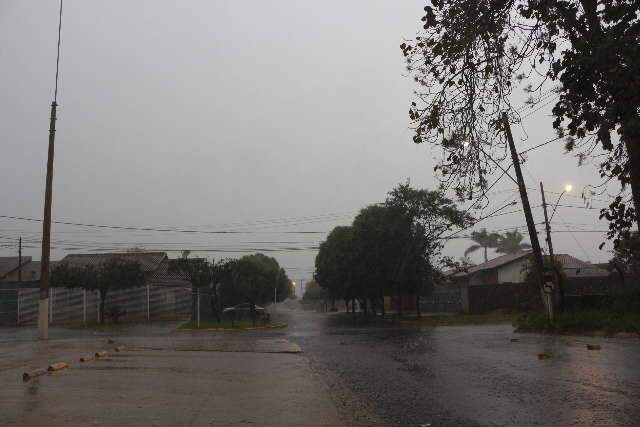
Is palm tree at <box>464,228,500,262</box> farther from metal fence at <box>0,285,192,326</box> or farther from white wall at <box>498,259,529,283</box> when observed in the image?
metal fence at <box>0,285,192,326</box>

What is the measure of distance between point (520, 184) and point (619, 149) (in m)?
14.8

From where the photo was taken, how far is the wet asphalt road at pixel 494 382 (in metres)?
7.19

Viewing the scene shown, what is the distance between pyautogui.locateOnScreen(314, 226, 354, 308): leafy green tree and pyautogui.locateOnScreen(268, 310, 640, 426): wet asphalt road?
85.2 ft

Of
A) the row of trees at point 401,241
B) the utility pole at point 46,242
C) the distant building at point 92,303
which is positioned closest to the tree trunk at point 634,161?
the utility pole at point 46,242

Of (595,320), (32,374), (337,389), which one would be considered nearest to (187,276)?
(595,320)

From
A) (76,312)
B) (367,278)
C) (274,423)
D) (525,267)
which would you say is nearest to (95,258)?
(76,312)

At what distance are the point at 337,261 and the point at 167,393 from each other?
36.2m

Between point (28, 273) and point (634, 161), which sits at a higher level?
point (28, 273)

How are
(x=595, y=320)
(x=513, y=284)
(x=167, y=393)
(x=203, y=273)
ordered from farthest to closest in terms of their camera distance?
(x=513, y=284) < (x=203, y=273) < (x=595, y=320) < (x=167, y=393)

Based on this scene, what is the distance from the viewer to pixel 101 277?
40.9 metres

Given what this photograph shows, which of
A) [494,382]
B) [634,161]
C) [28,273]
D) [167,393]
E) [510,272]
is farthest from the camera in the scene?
[28,273]

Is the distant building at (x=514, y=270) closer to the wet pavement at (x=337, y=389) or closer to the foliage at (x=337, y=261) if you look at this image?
the foliage at (x=337, y=261)

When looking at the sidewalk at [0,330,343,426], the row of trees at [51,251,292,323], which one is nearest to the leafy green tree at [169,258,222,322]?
the row of trees at [51,251,292,323]

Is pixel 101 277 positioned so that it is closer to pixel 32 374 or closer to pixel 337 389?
pixel 32 374
